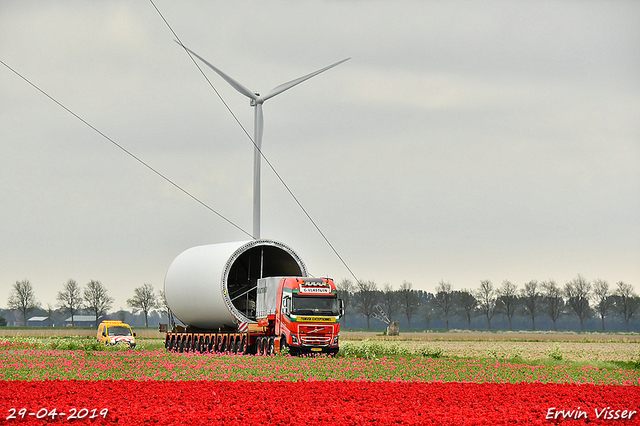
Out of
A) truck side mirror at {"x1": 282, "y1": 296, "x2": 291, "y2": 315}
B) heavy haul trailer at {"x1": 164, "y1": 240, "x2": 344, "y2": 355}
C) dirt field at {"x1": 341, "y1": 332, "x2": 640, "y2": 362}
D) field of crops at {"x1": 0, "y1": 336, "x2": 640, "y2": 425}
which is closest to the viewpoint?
field of crops at {"x1": 0, "y1": 336, "x2": 640, "y2": 425}

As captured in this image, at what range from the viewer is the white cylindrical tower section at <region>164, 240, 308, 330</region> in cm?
3381

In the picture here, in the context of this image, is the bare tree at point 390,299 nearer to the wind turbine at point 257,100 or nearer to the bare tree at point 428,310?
the bare tree at point 428,310

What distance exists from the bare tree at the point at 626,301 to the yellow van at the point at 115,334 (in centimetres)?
9965

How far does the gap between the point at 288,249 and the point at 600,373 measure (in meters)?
16.2

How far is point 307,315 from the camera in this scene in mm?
31234

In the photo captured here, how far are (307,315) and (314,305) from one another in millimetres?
624

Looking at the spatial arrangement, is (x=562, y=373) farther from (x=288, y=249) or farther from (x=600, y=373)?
(x=288, y=249)

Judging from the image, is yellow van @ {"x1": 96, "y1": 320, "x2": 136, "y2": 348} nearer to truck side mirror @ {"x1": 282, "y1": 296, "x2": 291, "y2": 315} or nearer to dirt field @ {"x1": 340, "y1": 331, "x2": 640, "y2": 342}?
truck side mirror @ {"x1": 282, "y1": 296, "x2": 291, "y2": 315}

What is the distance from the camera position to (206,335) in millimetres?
36062

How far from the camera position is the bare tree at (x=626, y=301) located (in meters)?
124

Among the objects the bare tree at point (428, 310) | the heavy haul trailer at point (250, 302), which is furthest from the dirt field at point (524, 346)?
the bare tree at point (428, 310)

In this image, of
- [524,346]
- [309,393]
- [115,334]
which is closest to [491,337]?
[524,346]

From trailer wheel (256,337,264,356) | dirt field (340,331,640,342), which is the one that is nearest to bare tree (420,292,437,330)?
dirt field (340,331,640,342)

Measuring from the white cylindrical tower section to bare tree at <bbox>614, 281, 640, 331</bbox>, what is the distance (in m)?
99.2
